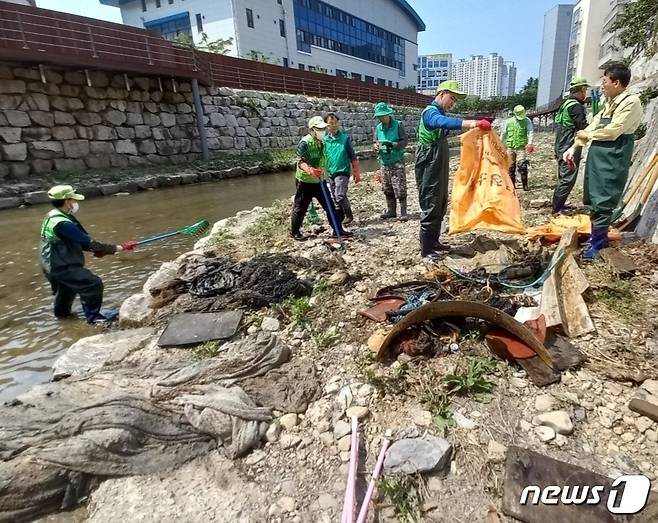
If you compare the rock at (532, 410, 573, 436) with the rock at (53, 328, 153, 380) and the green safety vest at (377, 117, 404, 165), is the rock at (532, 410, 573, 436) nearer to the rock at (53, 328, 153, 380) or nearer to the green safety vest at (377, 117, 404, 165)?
the rock at (53, 328, 153, 380)

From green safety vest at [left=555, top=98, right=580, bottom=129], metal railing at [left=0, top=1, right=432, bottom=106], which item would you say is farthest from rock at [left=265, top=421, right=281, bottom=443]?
metal railing at [left=0, top=1, right=432, bottom=106]

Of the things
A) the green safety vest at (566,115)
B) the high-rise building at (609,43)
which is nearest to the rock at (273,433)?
the green safety vest at (566,115)

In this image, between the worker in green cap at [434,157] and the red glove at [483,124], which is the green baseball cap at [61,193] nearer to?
the worker in green cap at [434,157]

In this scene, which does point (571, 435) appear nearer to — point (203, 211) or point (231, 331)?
point (231, 331)

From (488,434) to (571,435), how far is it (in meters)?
0.45

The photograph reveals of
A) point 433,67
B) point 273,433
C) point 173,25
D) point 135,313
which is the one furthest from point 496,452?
point 433,67

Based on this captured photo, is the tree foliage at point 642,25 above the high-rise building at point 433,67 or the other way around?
the other way around

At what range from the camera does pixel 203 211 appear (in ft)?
33.2

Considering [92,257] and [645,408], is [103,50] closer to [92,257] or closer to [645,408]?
[92,257]

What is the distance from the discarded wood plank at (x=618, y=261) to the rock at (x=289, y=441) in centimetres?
316

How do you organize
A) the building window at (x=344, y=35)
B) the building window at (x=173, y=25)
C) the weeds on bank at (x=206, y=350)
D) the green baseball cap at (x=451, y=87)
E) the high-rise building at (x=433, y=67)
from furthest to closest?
1. the high-rise building at (x=433, y=67)
2. the building window at (x=344, y=35)
3. the building window at (x=173, y=25)
4. the green baseball cap at (x=451, y=87)
5. the weeds on bank at (x=206, y=350)

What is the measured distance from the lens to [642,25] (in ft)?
35.3

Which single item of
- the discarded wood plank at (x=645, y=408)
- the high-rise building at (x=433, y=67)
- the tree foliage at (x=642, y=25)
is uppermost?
the high-rise building at (x=433, y=67)

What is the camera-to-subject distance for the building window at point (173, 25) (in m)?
33.8
